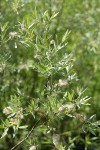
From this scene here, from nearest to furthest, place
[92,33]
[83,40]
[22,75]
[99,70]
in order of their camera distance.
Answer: [92,33]
[83,40]
[22,75]
[99,70]

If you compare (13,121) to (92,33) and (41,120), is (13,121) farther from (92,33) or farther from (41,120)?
(92,33)

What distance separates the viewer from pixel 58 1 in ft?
14.6

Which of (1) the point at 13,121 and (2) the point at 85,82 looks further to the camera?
(2) the point at 85,82

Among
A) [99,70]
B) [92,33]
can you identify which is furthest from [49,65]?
[99,70]

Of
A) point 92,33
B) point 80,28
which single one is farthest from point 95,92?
Result: point 92,33

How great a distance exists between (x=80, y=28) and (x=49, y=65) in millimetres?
2798

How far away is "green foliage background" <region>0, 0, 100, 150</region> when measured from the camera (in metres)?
2.13

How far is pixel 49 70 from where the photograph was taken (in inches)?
81.9

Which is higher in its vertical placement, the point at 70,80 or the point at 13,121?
the point at 70,80

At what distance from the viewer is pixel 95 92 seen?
5777 mm

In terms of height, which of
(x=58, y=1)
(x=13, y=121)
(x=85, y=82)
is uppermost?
(x=58, y=1)

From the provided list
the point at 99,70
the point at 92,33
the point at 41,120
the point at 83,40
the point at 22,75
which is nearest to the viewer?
the point at 41,120

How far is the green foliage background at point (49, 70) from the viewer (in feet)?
6.99

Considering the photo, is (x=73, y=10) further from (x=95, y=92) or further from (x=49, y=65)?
(x=49, y=65)
